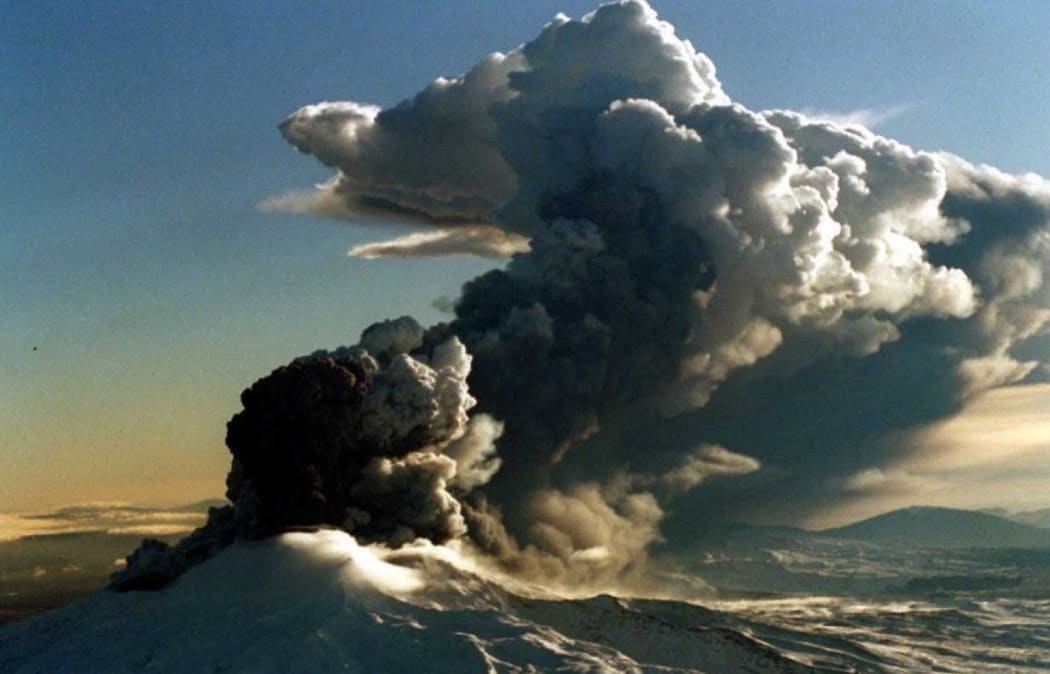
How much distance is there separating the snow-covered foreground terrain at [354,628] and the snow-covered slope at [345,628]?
158 millimetres

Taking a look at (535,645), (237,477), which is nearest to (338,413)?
(237,477)

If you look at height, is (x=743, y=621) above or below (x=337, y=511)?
below

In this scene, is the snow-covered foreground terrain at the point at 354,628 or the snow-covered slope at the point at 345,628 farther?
the snow-covered foreground terrain at the point at 354,628

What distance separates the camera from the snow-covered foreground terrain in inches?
4336

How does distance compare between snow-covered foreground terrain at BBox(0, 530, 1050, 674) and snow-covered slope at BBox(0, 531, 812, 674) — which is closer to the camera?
snow-covered slope at BBox(0, 531, 812, 674)

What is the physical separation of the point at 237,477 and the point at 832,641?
81002 mm

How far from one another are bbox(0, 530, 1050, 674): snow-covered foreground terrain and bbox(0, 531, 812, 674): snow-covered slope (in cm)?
16

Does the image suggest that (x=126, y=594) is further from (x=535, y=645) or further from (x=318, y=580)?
(x=535, y=645)

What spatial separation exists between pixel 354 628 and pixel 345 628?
2.78 ft

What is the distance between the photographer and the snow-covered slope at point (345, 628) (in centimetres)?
11000

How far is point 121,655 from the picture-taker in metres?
112

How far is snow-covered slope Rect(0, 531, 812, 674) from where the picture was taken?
110000mm

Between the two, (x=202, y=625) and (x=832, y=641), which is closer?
(x=202, y=625)

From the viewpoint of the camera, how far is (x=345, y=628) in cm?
11500
